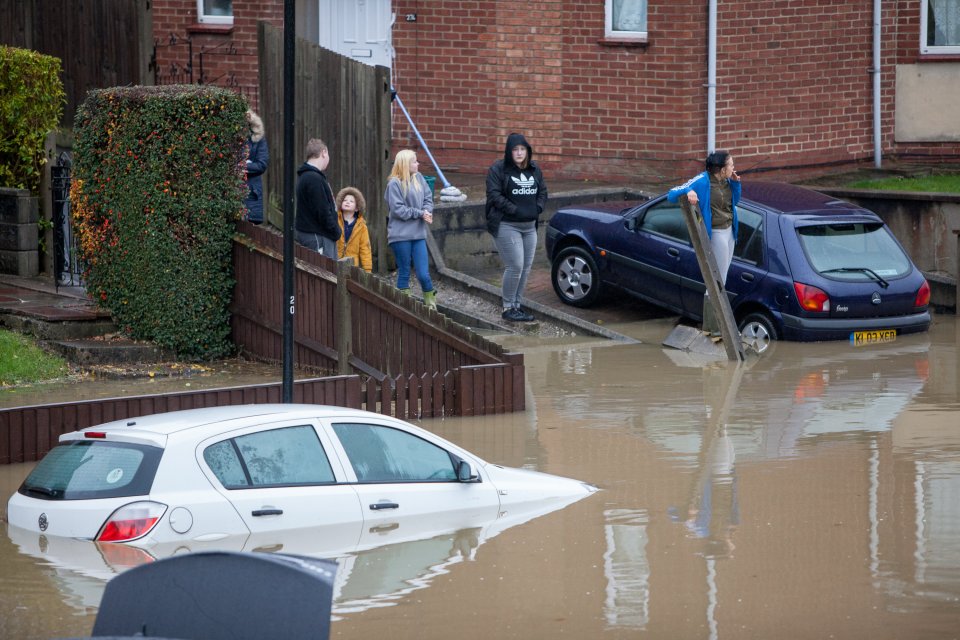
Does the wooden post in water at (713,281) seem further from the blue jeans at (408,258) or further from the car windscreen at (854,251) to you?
the blue jeans at (408,258)

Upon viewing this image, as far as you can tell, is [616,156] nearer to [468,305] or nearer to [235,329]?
[468,305]

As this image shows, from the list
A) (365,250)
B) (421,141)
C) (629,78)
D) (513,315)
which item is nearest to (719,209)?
(513,315)

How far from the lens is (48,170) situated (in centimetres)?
1645

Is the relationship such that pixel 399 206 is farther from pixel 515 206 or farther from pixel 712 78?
pixel 712 78

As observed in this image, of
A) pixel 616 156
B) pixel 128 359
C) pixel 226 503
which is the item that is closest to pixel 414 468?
pixel 226 503

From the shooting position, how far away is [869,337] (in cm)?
1557

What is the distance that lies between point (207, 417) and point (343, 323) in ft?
16.8

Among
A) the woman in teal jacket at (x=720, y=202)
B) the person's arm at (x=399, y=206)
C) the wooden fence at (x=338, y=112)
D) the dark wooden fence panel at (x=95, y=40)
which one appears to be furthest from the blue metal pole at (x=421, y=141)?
the woman in teal jacket at (x=720, y=202)

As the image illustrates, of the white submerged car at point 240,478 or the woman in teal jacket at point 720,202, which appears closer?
the white submerged car at point 240,478

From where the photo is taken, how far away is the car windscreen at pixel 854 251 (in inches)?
607

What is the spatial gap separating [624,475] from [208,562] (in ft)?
18.1

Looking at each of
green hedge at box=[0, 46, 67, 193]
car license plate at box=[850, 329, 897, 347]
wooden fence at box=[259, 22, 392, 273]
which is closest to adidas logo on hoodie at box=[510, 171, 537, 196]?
wooden fence at box=[259, 22, 392, 273]

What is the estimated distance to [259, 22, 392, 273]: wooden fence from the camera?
16.9m

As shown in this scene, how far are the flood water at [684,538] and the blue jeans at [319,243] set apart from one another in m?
2.67
